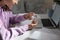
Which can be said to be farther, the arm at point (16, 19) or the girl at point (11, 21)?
the arm at point (16, 19)

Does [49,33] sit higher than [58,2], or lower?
lower

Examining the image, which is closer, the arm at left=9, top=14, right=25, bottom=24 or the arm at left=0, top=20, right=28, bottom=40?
the arm at left=0, top=20, right=28, bottom=40

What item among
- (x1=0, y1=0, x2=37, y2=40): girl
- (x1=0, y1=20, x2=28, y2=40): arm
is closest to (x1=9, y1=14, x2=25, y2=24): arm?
(x1=0, y1=0, x2=37, y2=40): girl

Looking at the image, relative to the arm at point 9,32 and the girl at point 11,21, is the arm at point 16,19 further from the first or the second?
the arm at point 9,32

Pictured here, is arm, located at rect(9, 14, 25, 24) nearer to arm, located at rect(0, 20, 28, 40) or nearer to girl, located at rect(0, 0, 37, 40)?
girl, located at rect(0, 0, 37, 40)

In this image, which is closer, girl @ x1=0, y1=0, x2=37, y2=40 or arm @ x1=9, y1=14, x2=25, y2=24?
girl @ x1=0, y1=0, x2=37, y2=40

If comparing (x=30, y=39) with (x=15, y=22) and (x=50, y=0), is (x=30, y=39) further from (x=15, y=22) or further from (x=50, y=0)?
(x=50, y=0)

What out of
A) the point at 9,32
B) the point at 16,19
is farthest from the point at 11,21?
the point at 9,32

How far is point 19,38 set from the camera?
117 cm

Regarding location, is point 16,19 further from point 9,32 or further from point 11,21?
point 9,32

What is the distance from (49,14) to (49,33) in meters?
0.44

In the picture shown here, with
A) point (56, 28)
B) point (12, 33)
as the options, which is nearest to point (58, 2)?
point (56, 28)

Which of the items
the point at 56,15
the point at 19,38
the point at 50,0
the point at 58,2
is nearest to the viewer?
the point at 19,38

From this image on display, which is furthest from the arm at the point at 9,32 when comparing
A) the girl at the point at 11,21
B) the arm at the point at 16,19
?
the arm at the point at 16,19
